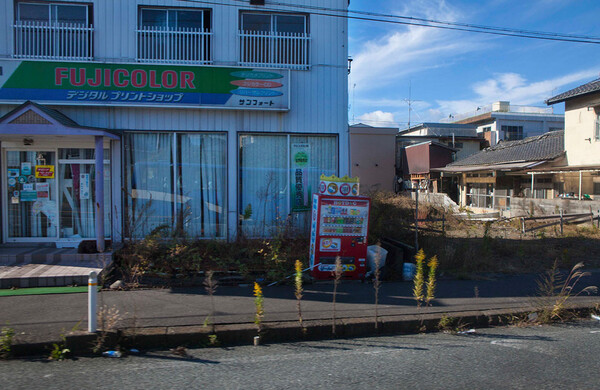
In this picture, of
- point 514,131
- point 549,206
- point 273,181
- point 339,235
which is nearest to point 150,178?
point 273,181

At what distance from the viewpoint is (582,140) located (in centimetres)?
1828

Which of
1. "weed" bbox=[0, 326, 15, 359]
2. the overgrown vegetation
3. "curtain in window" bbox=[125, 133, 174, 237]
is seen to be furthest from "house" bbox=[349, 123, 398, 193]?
"weed" bbox=[0, 326, 15, 359]

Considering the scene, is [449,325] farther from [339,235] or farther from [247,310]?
[247,310]

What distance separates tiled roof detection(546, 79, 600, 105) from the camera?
17.5 meters

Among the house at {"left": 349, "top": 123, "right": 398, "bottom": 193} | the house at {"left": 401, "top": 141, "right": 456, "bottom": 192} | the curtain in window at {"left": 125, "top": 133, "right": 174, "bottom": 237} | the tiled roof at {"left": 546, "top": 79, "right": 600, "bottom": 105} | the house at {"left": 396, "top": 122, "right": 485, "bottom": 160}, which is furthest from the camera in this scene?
the house at {"left": 396, "top": 122, "right": 485, "bottom": 160}

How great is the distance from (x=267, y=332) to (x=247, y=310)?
0.82m

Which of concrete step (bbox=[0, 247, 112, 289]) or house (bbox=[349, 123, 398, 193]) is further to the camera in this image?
house (bbox=[349, 123, 398, 193])

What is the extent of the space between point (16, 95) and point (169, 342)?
22.9 feet

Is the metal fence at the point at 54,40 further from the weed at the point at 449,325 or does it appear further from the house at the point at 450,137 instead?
the house at the point at 450,137

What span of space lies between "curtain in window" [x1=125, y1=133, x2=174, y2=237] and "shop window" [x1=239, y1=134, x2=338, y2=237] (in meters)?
1.68

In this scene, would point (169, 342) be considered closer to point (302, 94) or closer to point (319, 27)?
point (302, 94)

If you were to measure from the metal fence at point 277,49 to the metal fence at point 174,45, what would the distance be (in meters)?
0.93

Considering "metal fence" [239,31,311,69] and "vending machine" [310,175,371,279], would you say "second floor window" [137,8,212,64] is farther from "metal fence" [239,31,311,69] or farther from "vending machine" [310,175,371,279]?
"vending machine" [310,175,371,279]

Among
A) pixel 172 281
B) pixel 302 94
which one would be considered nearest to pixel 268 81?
pixel 302 94
